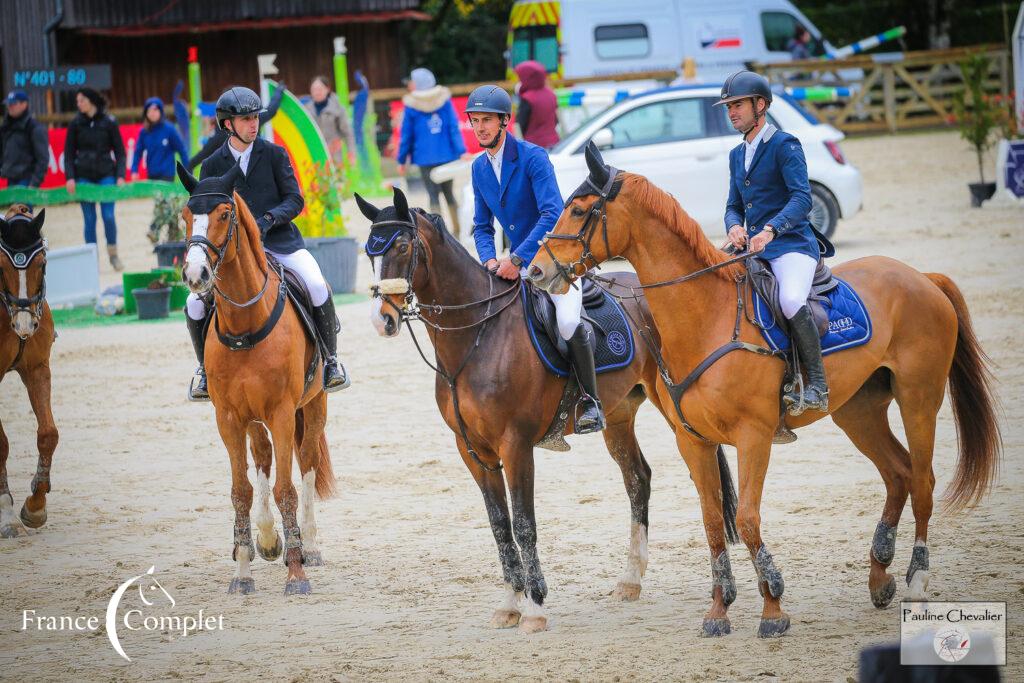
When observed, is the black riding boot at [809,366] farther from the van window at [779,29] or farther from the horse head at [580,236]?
the van window at [779,29]

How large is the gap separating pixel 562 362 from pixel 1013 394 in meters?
5.22

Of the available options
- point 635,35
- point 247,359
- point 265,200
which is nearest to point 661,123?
point 635,35

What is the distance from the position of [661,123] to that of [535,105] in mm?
1871

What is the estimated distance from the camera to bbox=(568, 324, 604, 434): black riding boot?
21.0 feet

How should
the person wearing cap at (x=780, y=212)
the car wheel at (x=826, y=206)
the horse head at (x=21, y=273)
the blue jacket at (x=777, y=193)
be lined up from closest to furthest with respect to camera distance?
the person wearing cap at (x=780, y=212) < the blue jacket at (x=777, y=193) < the horse head at (x=21, y=273) < the car wheel at (x=826, y=206)

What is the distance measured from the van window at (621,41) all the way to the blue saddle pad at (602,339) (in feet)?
69.1

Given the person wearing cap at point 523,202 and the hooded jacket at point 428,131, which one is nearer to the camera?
the person wearing cap at point 523,202

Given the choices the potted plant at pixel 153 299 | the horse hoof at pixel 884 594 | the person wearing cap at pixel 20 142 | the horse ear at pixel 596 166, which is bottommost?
the horse hoof at pixel 884 594

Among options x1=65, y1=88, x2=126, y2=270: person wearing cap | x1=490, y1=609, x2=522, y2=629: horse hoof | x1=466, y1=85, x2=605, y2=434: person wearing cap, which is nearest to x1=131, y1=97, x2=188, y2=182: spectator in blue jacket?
x1=65, y1=88, x2=126, y2=270: person wearing cap

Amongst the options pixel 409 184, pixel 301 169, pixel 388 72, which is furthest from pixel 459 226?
pixel 388 72

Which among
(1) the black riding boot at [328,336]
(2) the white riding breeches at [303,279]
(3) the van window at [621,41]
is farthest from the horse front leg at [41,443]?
(3) the van window at [621,41]

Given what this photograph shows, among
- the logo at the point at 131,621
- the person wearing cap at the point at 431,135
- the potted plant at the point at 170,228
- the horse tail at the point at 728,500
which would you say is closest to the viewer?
the logo at the point at 131,621

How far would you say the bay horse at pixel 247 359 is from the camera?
6723 mm

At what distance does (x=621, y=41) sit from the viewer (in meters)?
27.2
